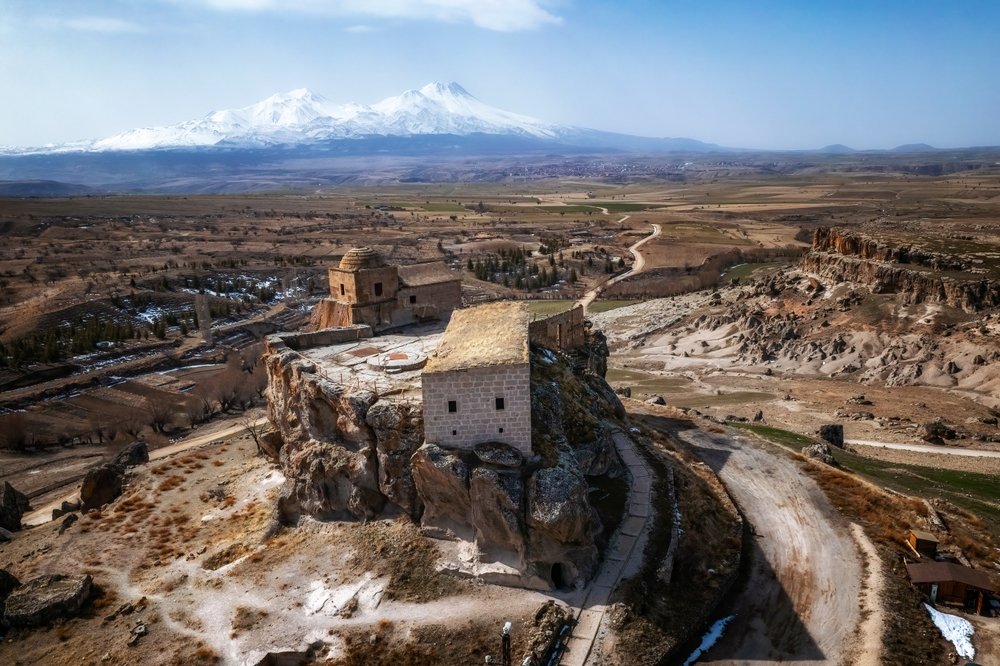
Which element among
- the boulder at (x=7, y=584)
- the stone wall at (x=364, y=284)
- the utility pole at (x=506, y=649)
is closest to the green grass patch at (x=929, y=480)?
the utility pole at (x=506, y=649)

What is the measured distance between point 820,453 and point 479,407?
18941 millimetres

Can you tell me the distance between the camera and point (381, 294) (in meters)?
34.9

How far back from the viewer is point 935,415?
39.2 m

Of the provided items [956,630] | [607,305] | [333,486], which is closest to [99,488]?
[333,486]

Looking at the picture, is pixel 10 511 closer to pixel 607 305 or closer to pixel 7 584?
pixel 7 584

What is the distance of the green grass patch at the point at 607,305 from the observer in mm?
78000

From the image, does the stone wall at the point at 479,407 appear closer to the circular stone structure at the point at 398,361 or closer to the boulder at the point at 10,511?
the circular stone structure at the point at 398,361

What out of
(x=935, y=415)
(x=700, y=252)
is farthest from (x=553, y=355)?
(x=700, y=252)

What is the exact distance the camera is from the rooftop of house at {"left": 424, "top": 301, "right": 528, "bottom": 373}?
22.7m

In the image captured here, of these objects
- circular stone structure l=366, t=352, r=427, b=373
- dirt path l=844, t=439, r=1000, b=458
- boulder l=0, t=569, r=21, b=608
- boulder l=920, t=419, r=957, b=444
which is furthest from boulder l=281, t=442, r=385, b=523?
boulder l=920, t=419, r=957, b=444

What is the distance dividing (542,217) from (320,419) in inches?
5351

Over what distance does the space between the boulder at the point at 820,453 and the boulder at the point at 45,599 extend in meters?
31.2

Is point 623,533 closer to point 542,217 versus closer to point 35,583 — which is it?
point 35,583

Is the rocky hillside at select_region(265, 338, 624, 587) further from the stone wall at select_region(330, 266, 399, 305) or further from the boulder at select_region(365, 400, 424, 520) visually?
the stone wall at select_region(330, 266, 399, 305)
